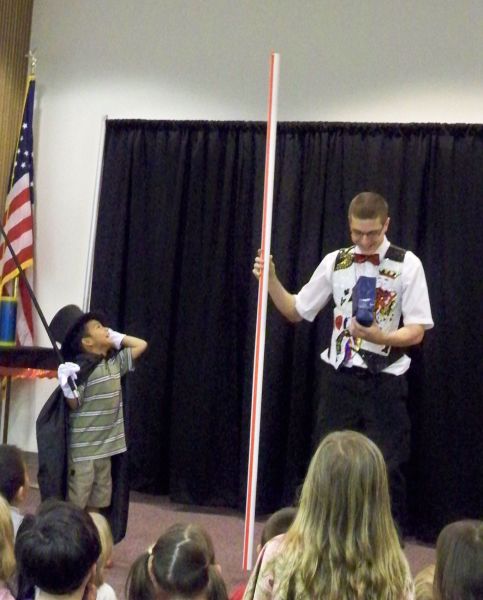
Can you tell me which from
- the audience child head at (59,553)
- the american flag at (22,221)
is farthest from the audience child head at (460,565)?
the american flag at (22,221)

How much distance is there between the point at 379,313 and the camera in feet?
11.3

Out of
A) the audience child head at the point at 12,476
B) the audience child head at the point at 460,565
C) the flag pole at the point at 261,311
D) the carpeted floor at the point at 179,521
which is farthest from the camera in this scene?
the carpeted floor at the point at 179,521

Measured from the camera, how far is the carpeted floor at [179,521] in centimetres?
351

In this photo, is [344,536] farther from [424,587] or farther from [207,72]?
[207,72]

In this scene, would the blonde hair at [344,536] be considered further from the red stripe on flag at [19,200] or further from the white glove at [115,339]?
the red stripe on flag at [19,200]

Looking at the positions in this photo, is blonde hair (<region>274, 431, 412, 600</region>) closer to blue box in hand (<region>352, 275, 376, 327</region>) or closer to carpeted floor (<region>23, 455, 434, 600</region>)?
blue box in hand (<region>352, 275, 376, 327</region>)

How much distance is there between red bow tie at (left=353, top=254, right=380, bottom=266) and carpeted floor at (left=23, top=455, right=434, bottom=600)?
1378 millimetres

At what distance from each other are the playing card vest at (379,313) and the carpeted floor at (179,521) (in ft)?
3.26

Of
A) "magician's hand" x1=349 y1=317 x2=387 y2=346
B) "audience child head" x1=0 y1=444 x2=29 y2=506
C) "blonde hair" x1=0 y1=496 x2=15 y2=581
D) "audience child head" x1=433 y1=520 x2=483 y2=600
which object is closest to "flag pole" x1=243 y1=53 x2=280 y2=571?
"magician's hand" x1=349 y1=317 x2=387 y2=346

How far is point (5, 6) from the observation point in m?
4.91

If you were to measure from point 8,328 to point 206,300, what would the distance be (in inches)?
47.1

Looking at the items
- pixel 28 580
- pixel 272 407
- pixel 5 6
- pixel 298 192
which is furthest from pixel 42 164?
pixel 28 580

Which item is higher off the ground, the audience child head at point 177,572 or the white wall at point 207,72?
the white wall at point 207,72

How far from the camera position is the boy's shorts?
134 inches
